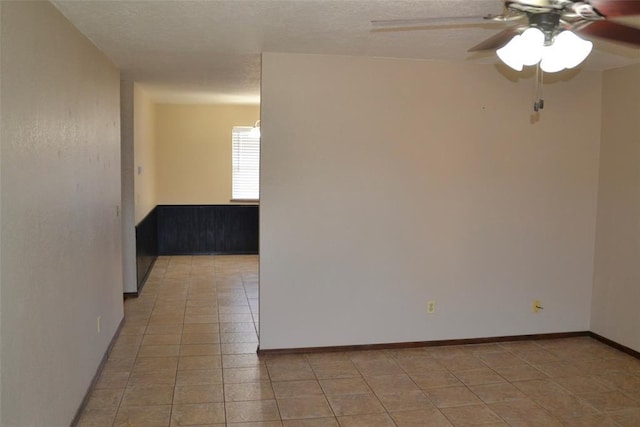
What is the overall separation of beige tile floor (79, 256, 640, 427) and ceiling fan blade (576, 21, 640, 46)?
2213 mm

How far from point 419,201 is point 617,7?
8.79 feet

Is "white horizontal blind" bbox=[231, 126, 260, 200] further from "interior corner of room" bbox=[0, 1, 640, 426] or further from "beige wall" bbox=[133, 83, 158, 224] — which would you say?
"interior corner of room" bbox=[0, 1, 640, 426]

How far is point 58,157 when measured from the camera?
2.84 meters

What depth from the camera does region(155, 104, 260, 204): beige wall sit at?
329 inches

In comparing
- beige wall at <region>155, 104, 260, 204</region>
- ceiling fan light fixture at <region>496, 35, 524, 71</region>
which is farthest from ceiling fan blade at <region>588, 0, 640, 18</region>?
beige wall at <region>155, 104, 260, 204</region>

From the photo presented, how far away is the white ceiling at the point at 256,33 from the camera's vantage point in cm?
285

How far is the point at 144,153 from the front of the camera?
690cm

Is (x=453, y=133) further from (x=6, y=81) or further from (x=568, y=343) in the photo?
(x=6, y=81)

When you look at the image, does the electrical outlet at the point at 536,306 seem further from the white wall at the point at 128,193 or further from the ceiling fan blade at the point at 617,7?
the white wall at the point at 128,193

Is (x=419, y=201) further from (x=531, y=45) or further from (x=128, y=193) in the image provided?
(x=128, y=193)

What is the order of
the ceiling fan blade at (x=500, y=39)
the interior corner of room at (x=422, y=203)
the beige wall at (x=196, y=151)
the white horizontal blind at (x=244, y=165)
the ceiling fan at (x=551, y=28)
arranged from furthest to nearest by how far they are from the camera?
the white horizontal blind at (x=244, y=165), the beige wall at (x=196, y=151), the interior corner of room at (x=422, y=203), the ceiling fan blade at (x=500, y=39), the ceiling fan at (x=551, y=28)

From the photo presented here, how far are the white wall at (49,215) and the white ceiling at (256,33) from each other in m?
0.30

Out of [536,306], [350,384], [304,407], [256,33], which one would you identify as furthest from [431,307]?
[256,33]

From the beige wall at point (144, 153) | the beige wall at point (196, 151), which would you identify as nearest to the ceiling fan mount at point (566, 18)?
the beige wall at point (144, 153)
